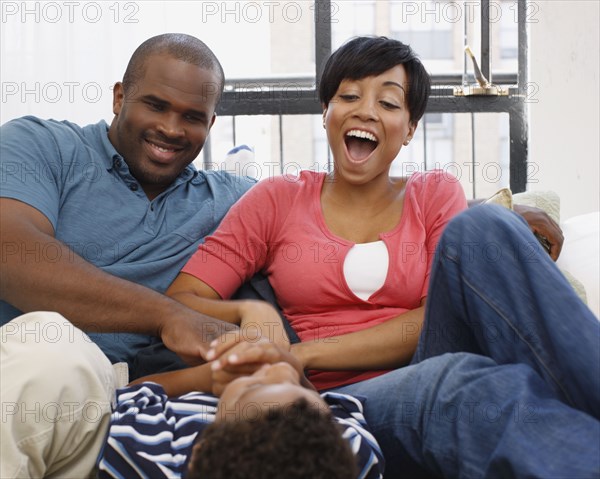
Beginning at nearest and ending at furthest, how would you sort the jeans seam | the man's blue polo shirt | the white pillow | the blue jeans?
the blue jeans, the jeans seam, the man's blue polo shirt, the white pillow

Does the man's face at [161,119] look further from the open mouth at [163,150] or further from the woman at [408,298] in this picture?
the woman at [408,298]

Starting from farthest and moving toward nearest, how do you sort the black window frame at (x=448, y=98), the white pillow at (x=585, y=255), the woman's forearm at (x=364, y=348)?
the black window frame at (x=448, y=98)
the white pillow at (x=585, y=255)
the woman's forearm at (x=364, y=348)

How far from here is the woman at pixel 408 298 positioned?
1.07m

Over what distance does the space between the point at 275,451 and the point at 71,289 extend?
755mm

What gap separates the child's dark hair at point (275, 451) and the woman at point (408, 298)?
0.27 m

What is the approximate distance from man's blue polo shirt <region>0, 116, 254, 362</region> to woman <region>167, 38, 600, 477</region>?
0.34ft

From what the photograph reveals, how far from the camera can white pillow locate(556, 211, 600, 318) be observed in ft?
5.72

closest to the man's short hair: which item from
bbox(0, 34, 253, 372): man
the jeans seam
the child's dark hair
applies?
bbox(0, 34, 253, 372): man

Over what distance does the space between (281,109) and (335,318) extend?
4.61ft

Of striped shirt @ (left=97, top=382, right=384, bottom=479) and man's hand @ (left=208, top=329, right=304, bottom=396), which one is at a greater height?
man's hand @ (left=208, top=329, right=304, bottom=396)

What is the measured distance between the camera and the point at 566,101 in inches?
108

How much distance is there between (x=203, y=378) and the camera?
1.30 meters

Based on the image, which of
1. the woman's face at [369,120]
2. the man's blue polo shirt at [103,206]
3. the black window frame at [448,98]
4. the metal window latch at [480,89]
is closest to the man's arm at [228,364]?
the man's blue polo shirt at [103,206]

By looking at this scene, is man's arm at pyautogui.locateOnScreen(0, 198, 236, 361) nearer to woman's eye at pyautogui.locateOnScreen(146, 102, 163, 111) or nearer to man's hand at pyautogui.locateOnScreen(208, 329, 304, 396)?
man's hand at pyautogui.locateOnScreen(208, 329, 304, 396)
